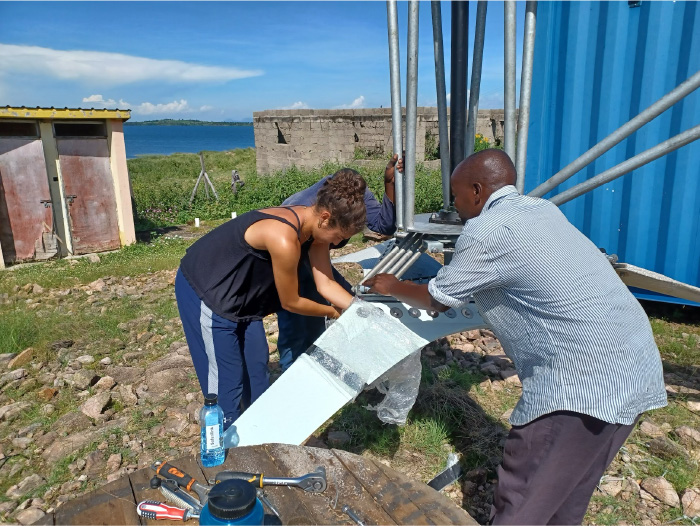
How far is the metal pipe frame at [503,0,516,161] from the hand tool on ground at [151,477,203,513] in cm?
171

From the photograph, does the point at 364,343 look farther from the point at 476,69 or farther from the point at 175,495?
the point at 476,69

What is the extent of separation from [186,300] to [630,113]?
4048 mm

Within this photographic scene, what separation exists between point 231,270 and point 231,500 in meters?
1.23

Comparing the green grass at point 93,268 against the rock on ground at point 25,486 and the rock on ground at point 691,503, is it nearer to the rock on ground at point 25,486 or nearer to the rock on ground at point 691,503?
the rock on ground at point 25,486

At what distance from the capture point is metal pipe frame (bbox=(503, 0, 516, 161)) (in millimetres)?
2133

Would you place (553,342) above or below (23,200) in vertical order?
above

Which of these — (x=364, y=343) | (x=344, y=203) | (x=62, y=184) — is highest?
(x=344, y=203)

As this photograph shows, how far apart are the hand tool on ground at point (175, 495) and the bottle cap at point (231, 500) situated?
215mm

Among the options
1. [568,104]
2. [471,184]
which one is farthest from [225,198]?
[471,184]

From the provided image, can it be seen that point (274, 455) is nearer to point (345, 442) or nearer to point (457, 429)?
point (345, 442)

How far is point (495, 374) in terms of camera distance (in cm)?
409

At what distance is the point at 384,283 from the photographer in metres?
2.12

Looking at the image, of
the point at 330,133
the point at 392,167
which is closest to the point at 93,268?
the point at 392,167

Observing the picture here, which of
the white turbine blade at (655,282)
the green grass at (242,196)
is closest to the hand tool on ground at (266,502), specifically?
the white turbine blade at (655,282)
